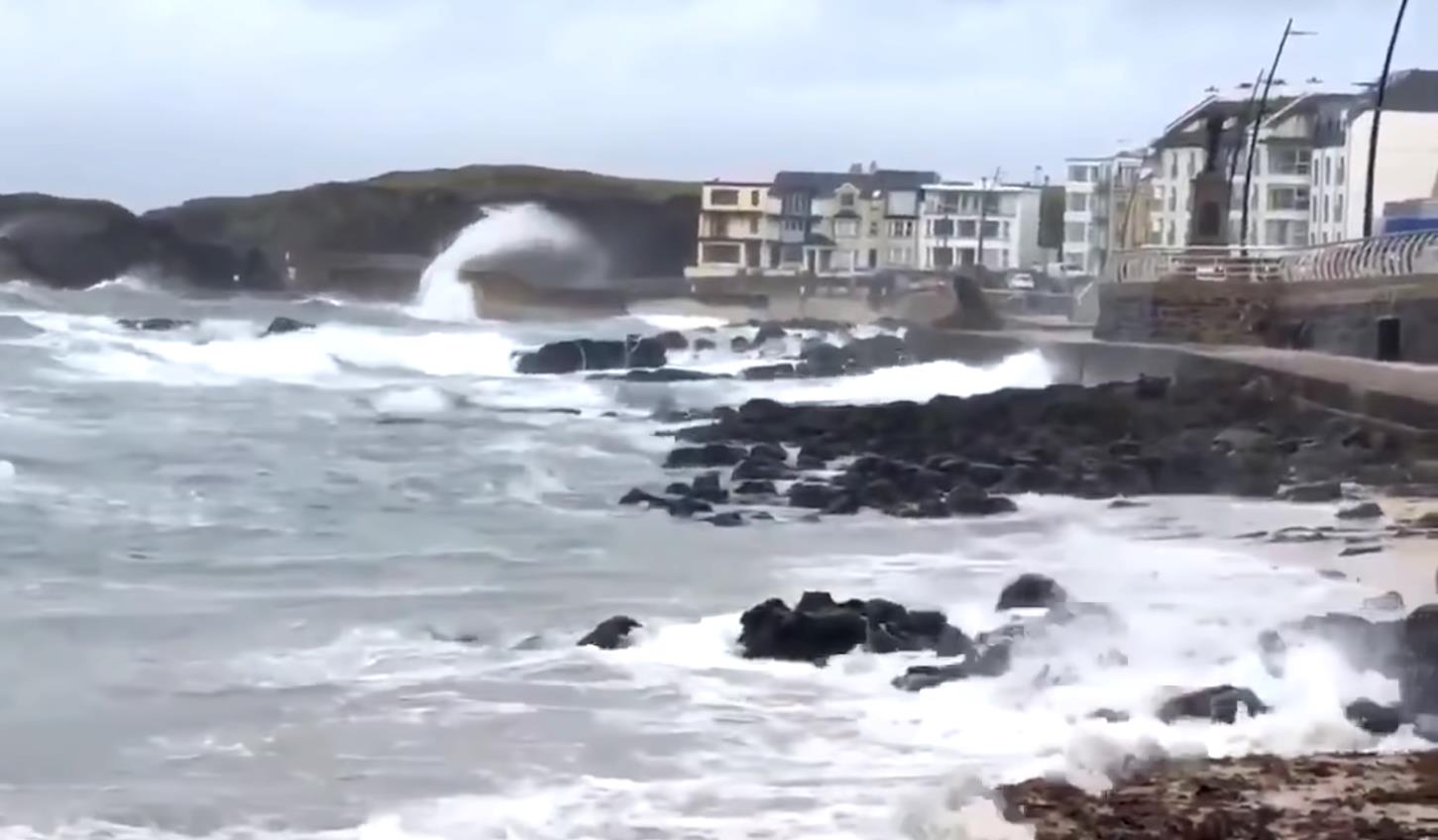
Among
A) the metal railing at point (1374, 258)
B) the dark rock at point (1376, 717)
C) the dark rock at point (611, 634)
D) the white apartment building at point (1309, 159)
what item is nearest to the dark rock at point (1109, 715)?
the dark rock at point (1376, 717)

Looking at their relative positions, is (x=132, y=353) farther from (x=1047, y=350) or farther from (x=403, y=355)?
(x=1047, y=350)

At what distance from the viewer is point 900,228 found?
20.9ft

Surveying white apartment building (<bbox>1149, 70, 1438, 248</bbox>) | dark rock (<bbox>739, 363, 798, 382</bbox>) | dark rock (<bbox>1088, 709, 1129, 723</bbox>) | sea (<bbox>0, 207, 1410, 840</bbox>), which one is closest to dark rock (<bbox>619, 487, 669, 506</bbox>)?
sea (<bbox>0, 207, 1410, 840</bbox>)

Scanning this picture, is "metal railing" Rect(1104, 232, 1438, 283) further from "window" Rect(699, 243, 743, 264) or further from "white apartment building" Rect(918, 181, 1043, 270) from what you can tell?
"window" Rect(699, 243, 743, 264)

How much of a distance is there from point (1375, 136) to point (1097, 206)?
38.4 inches

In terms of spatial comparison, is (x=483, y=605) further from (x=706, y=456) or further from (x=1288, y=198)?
(x=1288, y=198)

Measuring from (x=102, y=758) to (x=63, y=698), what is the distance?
0.49 meters

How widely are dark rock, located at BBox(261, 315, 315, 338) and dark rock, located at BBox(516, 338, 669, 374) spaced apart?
870mm

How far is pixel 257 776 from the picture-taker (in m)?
3.26

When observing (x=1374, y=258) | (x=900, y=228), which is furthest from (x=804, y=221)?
(x=1374, y=258)

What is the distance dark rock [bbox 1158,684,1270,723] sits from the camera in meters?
3.37

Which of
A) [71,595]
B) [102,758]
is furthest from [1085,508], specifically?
[102,758]

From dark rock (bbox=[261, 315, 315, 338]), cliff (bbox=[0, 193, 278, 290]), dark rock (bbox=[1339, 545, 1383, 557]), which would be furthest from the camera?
dark rock (bbox=[261, 315, 315, 338])

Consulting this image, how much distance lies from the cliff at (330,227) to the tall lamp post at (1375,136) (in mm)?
2103
